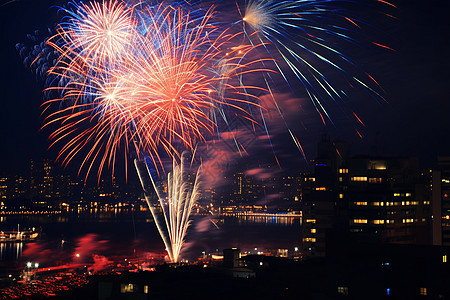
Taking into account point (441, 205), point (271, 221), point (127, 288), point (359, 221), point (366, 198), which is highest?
point (366, 198)

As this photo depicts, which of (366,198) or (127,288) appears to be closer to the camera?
(127,288)

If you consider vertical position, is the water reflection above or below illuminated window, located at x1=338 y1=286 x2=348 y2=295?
below

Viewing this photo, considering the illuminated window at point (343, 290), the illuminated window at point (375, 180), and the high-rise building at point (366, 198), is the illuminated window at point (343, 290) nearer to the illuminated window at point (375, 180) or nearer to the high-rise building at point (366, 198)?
the high-rise building at point (366, 198)

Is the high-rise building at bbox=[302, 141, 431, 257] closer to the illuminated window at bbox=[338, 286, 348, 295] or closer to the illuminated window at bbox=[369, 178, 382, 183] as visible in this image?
the illuminated window at bbox=[369, 178, 382, 183]

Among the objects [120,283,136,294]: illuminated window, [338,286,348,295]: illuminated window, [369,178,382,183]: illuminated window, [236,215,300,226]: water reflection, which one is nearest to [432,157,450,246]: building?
[369,178,382,183]: illuminated window

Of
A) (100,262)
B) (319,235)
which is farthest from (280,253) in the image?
(100,262)

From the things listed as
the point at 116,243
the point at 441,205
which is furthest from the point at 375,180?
the point at 116,243

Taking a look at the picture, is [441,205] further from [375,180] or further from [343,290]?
[343,290]

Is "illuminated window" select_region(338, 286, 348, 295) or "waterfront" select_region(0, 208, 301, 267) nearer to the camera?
"illuminated window" select_region(338, 286, 348, 295)

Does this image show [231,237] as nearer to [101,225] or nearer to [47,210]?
[101,225]

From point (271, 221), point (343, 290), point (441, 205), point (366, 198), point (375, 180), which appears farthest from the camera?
point (271, 221)

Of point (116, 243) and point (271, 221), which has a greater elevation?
point (271, 221)
